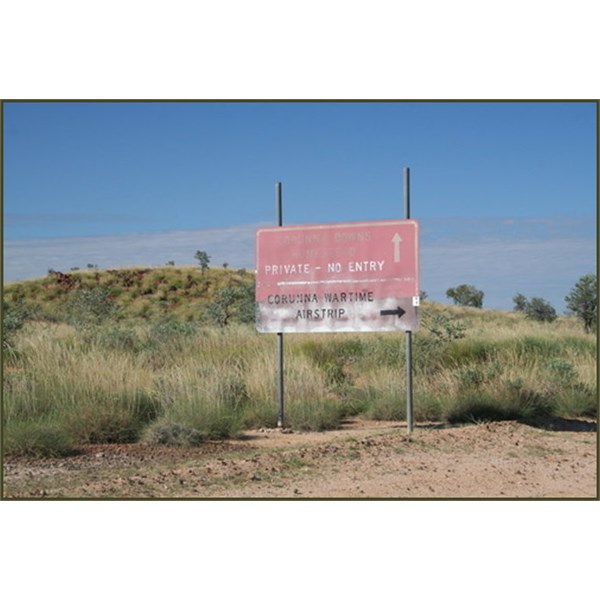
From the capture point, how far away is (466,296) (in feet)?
208

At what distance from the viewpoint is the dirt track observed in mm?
9148

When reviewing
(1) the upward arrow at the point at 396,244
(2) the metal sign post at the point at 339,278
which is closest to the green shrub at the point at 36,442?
(2) the metal sign post at the point at 339,278

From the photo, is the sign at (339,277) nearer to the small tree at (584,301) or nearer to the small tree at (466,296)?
the small tree at (584,301)

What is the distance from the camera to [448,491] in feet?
29.9

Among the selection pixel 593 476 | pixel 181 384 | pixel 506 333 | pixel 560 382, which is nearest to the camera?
pixel 593 476

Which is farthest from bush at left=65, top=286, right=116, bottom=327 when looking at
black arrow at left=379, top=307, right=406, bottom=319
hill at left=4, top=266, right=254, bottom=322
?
black arrow at left=379, top=307, right=406, bottom=319

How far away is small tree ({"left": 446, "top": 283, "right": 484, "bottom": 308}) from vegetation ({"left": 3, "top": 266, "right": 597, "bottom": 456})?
134 ft

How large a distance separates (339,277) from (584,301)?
84.2 feet

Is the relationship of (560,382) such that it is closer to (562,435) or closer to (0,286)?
(562,435)

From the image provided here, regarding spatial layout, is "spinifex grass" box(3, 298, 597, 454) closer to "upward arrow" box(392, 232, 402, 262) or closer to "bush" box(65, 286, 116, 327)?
"upward arrow" box(392, 232, 402, 262)

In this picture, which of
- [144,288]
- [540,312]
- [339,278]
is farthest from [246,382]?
[144,288]

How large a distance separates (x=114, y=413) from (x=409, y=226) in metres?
4.77

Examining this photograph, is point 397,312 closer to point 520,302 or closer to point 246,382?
point 246,382

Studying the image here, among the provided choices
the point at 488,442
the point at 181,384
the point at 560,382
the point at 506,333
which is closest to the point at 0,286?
the point at 181,384
